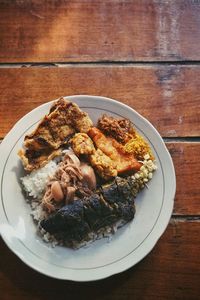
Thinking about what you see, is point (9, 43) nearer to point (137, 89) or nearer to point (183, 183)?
point (137, 89)

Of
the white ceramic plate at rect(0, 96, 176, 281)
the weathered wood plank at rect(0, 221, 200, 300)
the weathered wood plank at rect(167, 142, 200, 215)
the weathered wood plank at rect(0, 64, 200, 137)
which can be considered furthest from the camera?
the weathered wood plank at rect(0, 64, 200, 137)

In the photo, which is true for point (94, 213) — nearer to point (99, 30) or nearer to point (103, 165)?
point (103, 165)

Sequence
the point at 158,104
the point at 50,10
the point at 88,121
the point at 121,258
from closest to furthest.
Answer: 1. the point at 121,258
2. the point at 88,121
3. the point at 158,104
4. the point at 50,10

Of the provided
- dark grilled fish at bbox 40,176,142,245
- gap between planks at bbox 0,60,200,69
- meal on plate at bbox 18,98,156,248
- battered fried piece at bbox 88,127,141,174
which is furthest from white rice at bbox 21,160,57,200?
gap between planks at bbox 0,60,200,69

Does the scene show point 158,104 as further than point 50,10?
No

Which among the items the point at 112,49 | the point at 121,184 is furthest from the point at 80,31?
the point at 121,184

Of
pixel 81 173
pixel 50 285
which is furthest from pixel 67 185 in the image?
pixel 50 285

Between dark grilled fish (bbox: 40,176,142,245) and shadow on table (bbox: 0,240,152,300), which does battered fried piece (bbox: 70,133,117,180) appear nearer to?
dark grilled fish (bbox: 40,176,142,245)

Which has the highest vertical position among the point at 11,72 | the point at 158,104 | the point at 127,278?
the point at 11,72
